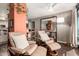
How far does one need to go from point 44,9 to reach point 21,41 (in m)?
0.63

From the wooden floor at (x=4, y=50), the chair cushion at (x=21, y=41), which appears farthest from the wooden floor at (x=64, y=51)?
the chair cushion at (x=21, y=41)

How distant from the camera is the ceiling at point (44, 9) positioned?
2.19 metres

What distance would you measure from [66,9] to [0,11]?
1054 mm

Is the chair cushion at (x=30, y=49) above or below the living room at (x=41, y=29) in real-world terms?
below

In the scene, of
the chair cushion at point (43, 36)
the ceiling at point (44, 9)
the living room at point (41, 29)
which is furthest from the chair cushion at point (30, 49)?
the ceiling at point (44, 9)

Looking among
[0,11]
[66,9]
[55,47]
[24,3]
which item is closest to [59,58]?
[55,47]

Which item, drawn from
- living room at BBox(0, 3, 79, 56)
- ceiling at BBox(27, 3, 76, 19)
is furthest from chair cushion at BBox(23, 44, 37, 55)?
ceiling at BBox(27, 3, 76, 19)

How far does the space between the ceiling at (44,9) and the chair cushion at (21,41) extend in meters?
0.35

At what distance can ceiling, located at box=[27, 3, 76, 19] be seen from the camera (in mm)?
2193

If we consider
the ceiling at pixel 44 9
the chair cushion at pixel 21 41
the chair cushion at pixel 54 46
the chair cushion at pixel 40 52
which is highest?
the ceiling at pixel 44 9

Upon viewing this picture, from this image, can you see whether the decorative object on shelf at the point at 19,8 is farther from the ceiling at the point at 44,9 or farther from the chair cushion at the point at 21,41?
the chair cushion at the point at 21,41

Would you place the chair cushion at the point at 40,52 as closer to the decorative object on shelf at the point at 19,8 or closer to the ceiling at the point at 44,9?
the ceiling at the point at 44,9

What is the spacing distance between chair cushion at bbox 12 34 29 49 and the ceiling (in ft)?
1.13

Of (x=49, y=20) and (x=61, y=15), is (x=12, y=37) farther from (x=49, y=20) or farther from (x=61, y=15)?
(x=61, y=15)
